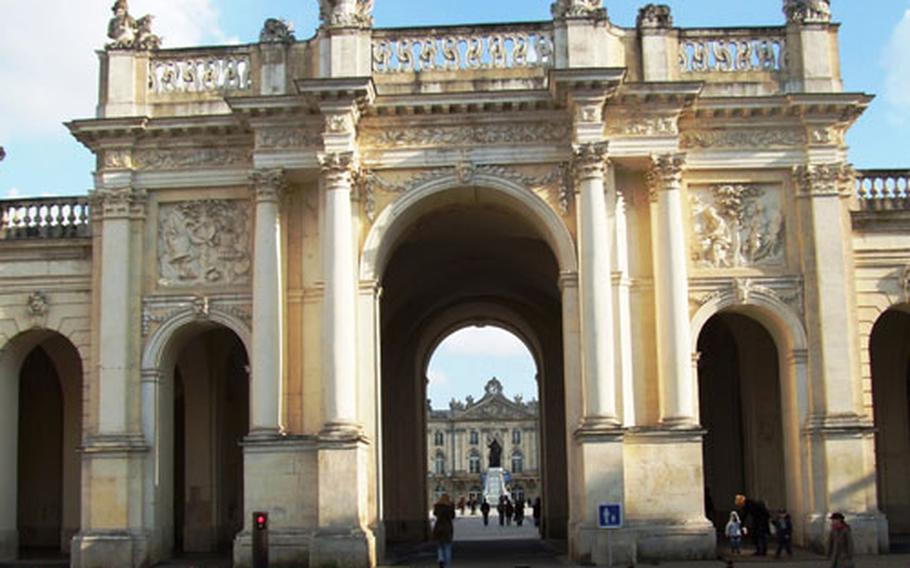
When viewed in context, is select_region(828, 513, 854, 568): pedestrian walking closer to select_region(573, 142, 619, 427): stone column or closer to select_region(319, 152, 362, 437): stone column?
select_region(573, 142, 619, 427): stone column

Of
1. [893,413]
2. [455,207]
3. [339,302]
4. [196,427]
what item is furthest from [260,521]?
[893,413]

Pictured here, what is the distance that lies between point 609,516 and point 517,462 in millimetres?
83893

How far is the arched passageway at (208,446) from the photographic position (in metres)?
30.1

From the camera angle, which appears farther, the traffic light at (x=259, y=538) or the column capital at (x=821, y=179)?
the column capital at (x=821, y=179)

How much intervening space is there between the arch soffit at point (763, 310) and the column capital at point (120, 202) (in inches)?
450

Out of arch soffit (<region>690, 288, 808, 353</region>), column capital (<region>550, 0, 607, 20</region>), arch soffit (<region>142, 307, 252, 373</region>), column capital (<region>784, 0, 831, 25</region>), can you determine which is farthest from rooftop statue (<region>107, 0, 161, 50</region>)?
column capital (<region>784, 0, 831, 25</region>)

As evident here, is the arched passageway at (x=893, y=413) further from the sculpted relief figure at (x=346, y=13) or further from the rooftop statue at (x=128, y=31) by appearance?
the rooftop statue at (x=128, y=31)

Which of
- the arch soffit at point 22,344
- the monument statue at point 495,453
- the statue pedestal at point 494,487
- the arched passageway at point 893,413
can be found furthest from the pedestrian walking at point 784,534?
the monument statue at point 495,453

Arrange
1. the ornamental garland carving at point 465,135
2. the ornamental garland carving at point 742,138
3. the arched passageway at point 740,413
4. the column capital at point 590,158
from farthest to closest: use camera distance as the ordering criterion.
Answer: the arched passageway at point 740,413, the ornamental garland carving at point 742,138, the ornamental garland carving at point 465,135, the column capital at point 590,158

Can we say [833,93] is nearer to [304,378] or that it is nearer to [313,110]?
[313,110]

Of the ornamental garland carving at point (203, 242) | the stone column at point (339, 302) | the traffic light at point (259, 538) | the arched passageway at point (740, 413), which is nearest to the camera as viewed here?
the traffic light at point (259, 538)

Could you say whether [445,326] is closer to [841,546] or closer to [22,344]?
[22,344]

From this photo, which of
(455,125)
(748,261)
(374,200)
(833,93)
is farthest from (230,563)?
(833,93)

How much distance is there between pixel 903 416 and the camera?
30.8 m
